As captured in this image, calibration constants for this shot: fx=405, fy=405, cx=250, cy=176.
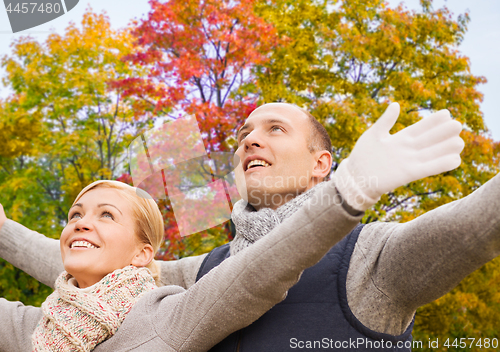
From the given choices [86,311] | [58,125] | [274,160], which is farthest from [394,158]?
[58,125]

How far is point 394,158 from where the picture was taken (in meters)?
1.19

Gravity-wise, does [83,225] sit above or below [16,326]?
above

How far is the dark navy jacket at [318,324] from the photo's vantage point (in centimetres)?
159

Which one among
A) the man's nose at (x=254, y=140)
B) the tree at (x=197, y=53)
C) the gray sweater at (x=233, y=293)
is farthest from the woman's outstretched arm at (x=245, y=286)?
the tree at (x=197, y=53)

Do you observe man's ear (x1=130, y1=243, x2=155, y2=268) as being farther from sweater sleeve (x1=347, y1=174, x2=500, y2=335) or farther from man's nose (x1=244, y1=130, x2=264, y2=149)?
sweater sleeve (x1=347, y1=174, x2=500, y2=335)

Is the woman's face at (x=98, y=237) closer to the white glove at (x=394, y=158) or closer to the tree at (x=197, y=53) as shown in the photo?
the white glove at (x=394, y=158)

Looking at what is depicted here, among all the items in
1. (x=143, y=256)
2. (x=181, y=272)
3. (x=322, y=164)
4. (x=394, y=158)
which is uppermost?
(x=394, y=158)

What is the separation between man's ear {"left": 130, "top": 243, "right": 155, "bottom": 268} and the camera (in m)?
2.09

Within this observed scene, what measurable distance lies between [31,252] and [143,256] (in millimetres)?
922

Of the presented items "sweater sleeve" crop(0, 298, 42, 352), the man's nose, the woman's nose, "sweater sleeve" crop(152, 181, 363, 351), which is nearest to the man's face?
the man's nose

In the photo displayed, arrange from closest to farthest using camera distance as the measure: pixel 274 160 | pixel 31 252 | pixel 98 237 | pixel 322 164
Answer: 1. pixel 98 237
2. pixel 274 160
3. pixel 322 164
4. pixel 31 252

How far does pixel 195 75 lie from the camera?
6.52 meters

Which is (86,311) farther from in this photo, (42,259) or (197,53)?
(197,53)

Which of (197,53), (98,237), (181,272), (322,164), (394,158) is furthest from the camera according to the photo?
(197,53)
